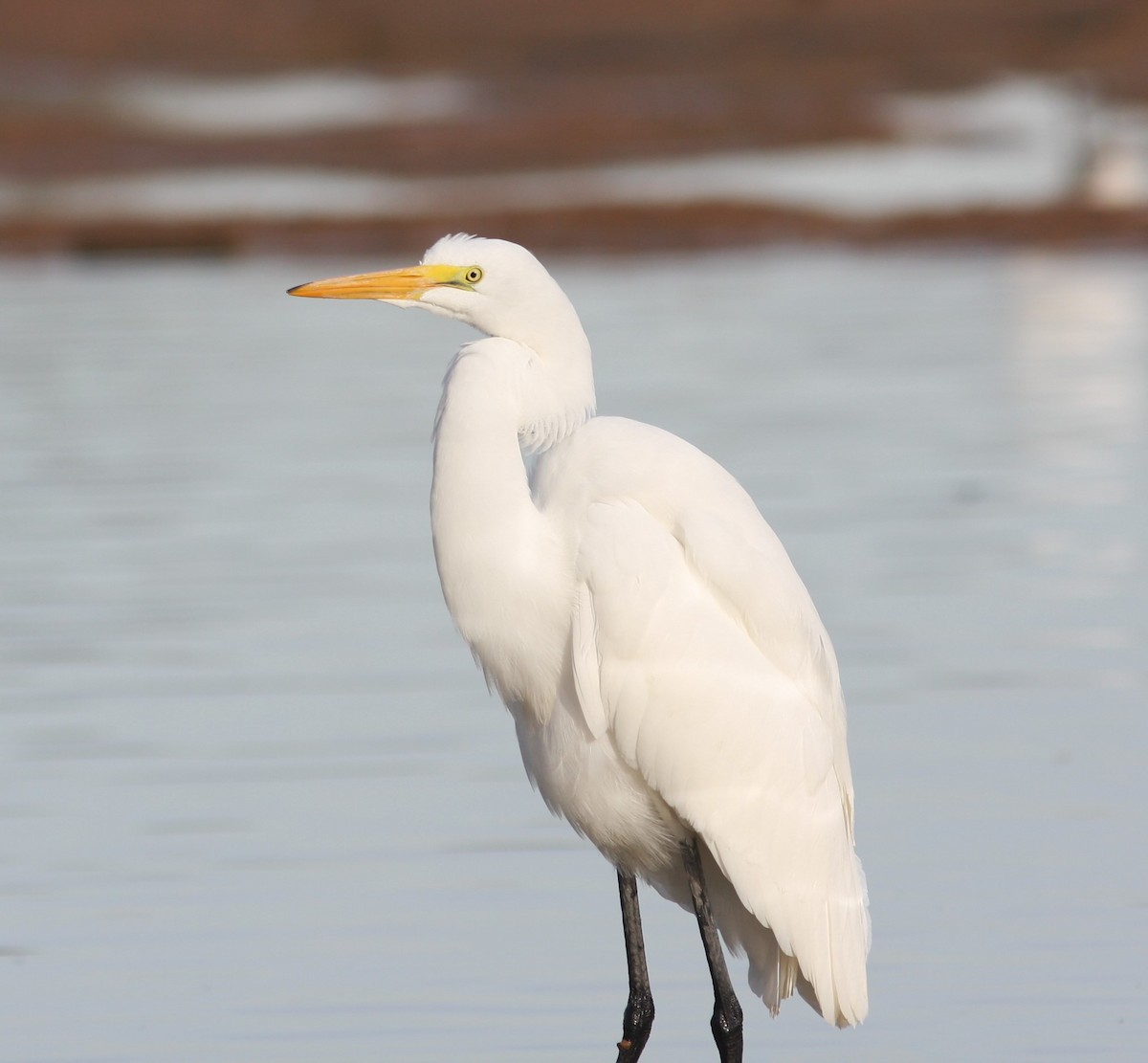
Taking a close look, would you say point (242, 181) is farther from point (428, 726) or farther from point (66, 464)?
point (428, 726)

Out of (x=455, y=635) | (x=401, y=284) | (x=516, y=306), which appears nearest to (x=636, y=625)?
(x=516, y=306)

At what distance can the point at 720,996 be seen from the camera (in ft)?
14.0

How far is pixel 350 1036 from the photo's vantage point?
14.8 ft

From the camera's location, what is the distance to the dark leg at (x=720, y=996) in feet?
13.9

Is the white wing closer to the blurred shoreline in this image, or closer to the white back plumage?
the white back plumage

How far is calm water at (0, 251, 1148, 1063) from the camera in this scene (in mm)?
4672

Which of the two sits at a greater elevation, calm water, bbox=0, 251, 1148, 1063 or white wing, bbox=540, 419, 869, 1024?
white wing, bbox=540, 419, 869, 1024

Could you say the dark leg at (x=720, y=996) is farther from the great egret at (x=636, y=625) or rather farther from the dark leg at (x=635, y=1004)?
the dark leg at (x=635, y=1004)

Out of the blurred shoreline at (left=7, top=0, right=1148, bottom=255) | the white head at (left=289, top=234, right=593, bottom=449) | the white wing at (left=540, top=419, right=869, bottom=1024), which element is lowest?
the blurred shoreline at (left=7, top=0, right=1148, bottom=255)

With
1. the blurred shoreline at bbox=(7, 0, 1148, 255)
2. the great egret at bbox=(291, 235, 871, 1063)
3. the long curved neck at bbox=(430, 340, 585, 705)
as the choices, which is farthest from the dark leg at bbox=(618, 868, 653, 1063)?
the blurred shoreline at bbox=(7, 0, 1148, 255)

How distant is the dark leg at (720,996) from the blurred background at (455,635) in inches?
10.9

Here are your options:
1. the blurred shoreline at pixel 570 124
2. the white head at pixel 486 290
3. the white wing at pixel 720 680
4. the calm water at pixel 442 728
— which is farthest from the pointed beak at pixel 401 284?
the blurred shoreline at pixel 570 124

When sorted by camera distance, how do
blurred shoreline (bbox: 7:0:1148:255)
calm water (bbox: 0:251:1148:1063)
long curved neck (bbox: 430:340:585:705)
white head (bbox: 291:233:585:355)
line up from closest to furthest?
long curved neck (bbox: 430:340:585:705) → white head (bbox: 291:233:585:355) → calm water (bbox: 0:251:1148:1063) → blurred shoreline (bbox: 7:0:1148:255)

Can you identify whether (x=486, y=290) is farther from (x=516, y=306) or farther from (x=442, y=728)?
(x=442, y=728)
